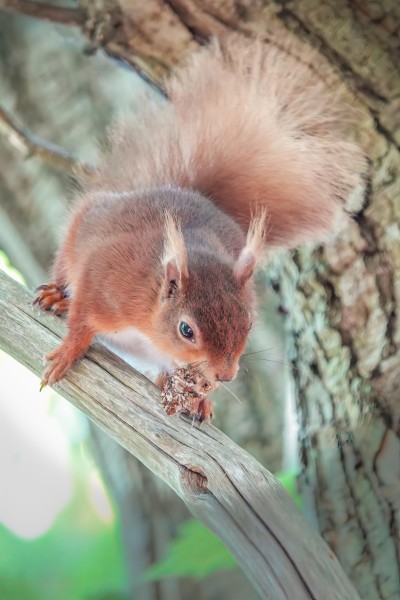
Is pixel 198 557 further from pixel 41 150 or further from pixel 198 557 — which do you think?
pixel 41 150

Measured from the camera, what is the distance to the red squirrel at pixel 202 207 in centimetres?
126

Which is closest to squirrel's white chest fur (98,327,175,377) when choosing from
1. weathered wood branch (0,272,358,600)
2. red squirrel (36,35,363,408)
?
red squirrel (36,35,363,408)

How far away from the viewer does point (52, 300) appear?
1.46 m

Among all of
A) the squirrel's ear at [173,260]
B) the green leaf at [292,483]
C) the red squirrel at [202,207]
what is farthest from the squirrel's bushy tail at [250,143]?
the green leaf at [292,483]

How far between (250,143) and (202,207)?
0.65 feet

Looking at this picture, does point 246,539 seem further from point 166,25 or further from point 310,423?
point 166,25

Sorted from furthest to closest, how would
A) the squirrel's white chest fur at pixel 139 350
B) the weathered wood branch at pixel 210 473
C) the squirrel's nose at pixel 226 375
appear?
the squirrel's white chest fur at pixel 139 350
the squirrel's nose at pixel 226 375
the weathered wood branch at pixel 210 473

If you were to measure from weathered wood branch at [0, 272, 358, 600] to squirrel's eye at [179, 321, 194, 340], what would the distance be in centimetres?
9

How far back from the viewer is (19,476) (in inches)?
74.4

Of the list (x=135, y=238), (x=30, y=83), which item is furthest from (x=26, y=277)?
(x=135, y=238)

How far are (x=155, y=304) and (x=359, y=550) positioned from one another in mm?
620

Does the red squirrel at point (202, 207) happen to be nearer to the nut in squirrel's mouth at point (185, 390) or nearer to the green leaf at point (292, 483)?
the nut in squirrel's mouth at point (185, 390)

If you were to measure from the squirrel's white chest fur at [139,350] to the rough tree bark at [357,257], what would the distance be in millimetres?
365

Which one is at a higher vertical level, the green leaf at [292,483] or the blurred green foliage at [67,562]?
the green leaf at [292,483]
